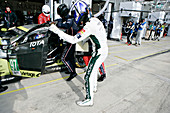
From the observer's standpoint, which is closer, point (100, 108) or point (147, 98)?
point (100, 108)

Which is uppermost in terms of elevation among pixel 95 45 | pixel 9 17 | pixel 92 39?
pixel 9 17

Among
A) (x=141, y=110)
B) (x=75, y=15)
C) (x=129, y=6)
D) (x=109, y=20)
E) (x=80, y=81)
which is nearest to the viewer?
(x=141, y=110)

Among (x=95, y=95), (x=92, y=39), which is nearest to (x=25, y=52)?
(x=92, y=39)

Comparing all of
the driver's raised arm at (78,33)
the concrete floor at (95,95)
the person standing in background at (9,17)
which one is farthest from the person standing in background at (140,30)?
the person standing in background at (9,17)

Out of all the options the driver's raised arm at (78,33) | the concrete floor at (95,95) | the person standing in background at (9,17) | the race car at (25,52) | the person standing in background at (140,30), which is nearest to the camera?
the driver's raised arm at (78,33)

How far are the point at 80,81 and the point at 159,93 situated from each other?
2086mm

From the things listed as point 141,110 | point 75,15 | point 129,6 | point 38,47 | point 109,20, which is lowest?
point 141,110

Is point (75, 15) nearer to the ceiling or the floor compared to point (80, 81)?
nearer to the ceiling

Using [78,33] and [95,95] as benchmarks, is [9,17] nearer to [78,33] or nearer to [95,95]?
[78,33]

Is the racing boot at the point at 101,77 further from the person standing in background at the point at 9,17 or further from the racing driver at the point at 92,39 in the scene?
the person standing in background at the point at 9,17

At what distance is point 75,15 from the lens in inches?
119

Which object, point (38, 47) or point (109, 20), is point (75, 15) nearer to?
point (38, 47)

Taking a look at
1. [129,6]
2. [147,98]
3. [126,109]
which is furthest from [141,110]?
[129,6]

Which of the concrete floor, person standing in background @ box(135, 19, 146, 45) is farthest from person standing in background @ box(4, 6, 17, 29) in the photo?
person standing in background @ box(135, 19, 146, 45)
